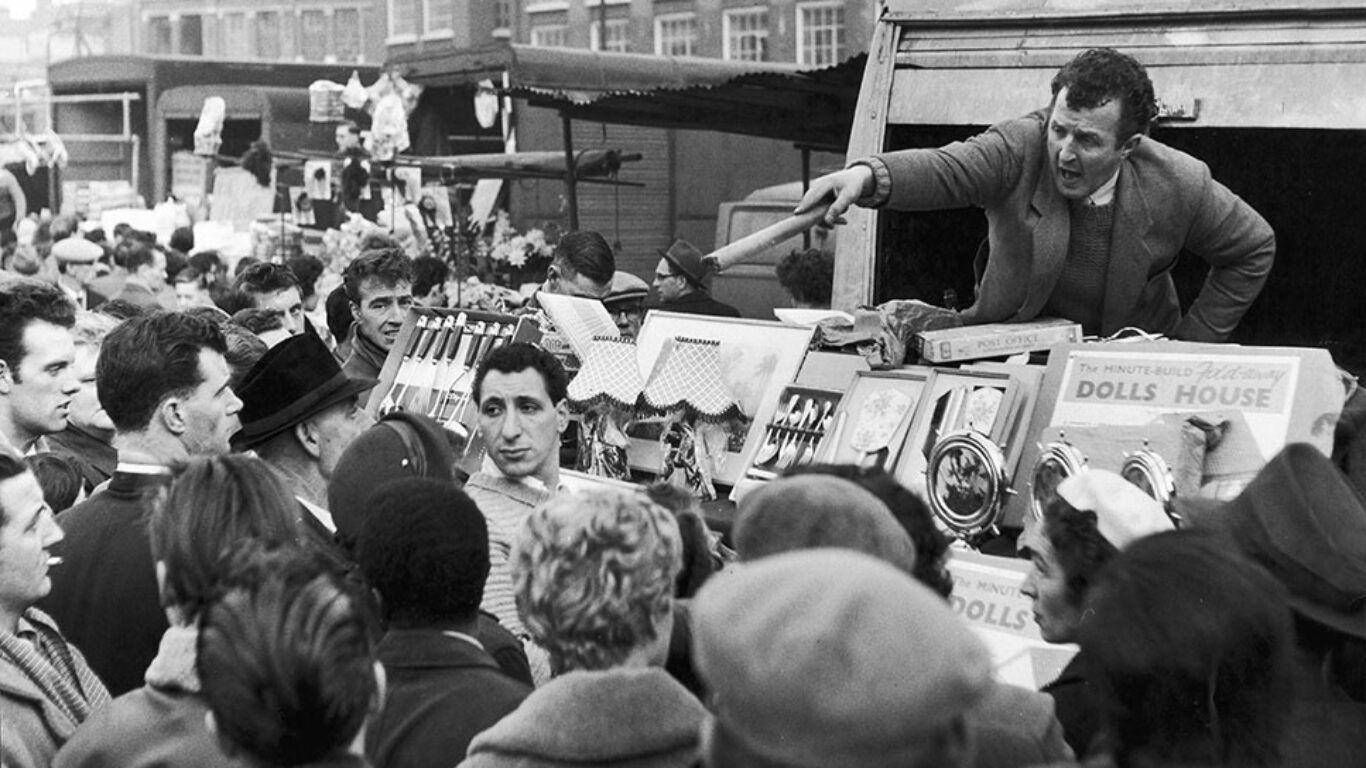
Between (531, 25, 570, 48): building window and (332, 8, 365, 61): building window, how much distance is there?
10.1 meters

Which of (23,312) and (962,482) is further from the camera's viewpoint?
(23,312)

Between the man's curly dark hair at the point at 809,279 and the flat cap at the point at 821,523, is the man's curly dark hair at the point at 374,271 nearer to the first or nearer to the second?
the man's curly dark hair at the point at 809,279

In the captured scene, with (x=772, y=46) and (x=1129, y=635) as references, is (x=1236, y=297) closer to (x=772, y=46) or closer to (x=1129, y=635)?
(x=1129, y=635)

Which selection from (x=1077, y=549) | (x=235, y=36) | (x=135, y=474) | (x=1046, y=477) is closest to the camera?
(x=1077, y=549)

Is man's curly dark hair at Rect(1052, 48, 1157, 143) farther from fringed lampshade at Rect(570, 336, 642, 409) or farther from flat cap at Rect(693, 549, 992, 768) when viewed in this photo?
flat cap at Rect(693, 549, 992, 768)

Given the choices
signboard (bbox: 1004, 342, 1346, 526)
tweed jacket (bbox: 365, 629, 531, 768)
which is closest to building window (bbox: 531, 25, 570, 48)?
signboard (bbox: 1004, 342, 1346, 526)

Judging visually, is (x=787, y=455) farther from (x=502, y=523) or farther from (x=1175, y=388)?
(x=1175, y=388)

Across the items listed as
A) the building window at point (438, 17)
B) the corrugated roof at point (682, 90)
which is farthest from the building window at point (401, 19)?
the corrugated roof at point (682, 90)

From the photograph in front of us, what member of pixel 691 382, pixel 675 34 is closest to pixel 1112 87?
pixel 691 382

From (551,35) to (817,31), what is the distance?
22.9ft

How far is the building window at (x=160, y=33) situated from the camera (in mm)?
49438

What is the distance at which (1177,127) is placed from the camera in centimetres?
702

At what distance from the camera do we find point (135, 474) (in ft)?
14.4

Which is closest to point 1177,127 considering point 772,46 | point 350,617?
point 350,617
